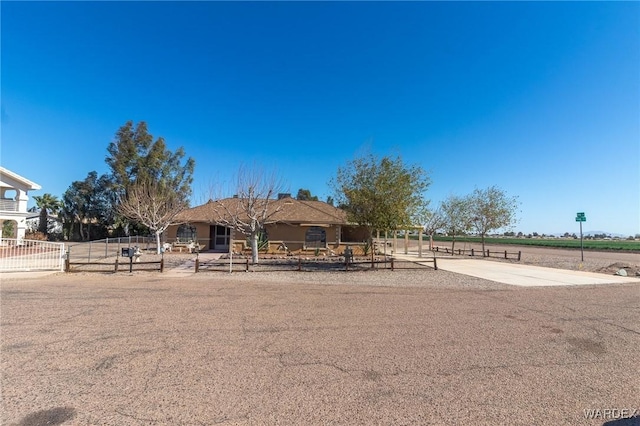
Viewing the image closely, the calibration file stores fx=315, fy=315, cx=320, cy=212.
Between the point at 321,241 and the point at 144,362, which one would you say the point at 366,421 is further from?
the point at 321,241

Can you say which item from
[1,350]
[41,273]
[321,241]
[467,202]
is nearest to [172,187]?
[321,241]

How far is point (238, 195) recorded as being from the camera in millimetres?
19734

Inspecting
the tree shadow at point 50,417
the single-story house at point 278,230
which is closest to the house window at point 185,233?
the single-story house at point 278,230

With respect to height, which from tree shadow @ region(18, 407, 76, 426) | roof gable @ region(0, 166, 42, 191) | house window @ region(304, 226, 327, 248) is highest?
roof gable @ region(0, 166, 42, 191)

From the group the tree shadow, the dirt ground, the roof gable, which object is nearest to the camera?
the tree shadow

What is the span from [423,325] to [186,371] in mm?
4838

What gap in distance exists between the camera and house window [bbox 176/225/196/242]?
92.0 feet

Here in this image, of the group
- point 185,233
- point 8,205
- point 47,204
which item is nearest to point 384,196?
point 185,233

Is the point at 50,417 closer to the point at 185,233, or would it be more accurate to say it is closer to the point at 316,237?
the point at 316,237

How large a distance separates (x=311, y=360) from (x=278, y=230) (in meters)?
21.0

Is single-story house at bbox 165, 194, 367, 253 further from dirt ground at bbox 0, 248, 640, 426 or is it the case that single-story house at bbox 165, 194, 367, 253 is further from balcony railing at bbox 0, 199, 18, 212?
dirt ground at bbox 0, 248, 640, 426

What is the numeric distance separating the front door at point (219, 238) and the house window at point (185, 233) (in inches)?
70.7

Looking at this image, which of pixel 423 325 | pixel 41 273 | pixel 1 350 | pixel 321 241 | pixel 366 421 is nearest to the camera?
pixel 366 421

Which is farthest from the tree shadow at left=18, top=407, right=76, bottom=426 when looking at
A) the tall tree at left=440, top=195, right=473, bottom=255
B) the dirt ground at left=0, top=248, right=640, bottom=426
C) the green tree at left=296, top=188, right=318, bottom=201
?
the green tree at left=296, top=188, right=318, bottom=201
